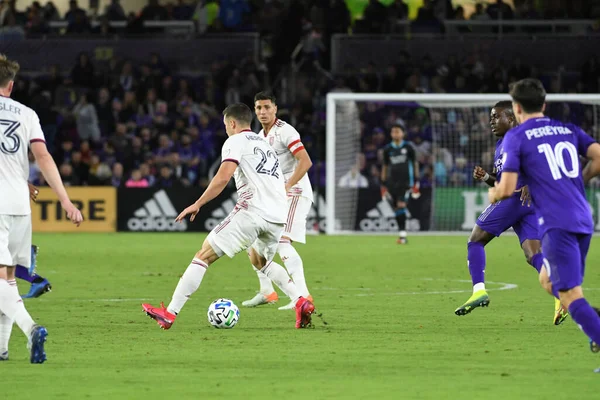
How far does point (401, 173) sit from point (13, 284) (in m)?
15.6

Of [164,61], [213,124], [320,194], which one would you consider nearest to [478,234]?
[320,194]

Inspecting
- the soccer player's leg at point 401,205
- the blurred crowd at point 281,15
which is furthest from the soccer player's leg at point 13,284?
the blurred crowd at point 281,15

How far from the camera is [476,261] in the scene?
11.2 meters

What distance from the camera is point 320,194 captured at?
84.5ft

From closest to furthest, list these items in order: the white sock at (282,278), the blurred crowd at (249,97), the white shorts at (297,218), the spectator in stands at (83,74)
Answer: the white sock at (282,278), the white shorts at (297,218), the blurred crowd at (249,97), the spectator in stands at (83,74)

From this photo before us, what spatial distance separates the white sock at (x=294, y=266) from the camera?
1110 centimetres

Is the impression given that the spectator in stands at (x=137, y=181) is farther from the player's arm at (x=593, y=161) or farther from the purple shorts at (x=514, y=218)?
Result: the player's arm at (x=593, y=161)

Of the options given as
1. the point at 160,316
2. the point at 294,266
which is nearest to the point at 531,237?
the point at 294,266

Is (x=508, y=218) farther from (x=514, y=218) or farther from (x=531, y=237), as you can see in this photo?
(x=531, y=237)

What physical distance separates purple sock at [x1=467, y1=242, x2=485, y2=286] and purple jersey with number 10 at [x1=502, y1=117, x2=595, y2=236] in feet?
12.4

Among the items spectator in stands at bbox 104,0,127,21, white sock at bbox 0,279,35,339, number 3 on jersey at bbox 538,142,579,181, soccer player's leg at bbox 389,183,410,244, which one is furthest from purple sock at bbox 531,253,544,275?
spectator in stands at bbox 104,0,127,21

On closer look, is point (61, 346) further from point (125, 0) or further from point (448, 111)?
point (125, 0)

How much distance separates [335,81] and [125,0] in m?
7.12

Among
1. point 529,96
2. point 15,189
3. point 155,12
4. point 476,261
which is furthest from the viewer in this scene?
point 155,12
